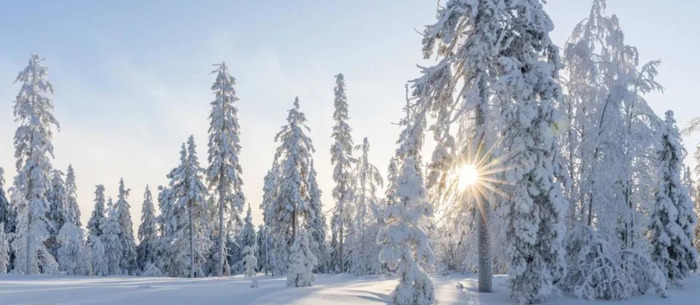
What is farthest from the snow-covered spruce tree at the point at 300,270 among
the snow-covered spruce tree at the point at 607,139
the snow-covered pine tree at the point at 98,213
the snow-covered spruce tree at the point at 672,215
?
the snow-covered pine tree at the point at 98,213

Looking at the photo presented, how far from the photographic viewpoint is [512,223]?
51.6ft

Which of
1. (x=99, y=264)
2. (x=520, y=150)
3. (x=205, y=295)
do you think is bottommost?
(x=99, y=264)

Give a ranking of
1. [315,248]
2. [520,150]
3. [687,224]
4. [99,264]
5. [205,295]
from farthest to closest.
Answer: [99,264] < [315,248] < [687,224] < [520,150] < [205,295]

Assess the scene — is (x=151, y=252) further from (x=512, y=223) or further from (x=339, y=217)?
(x=512, y=223)

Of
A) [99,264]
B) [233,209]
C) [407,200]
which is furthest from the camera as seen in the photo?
[99,264]

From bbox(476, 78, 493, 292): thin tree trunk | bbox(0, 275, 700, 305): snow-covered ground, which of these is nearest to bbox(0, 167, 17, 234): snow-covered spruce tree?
bbox(0, 275, 700, 305): snow-covered ground

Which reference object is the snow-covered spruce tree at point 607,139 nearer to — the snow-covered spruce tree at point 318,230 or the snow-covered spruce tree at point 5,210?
the snow-covered spruce tree at point 318,230

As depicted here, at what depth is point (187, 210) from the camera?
43.5 metres

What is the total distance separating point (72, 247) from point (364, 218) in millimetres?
28309

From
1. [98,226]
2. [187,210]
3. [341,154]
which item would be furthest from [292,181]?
[98,226]

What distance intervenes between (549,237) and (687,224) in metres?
10.5

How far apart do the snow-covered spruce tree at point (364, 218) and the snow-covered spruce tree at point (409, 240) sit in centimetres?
2453

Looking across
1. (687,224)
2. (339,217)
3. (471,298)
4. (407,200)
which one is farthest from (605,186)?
(339,217)

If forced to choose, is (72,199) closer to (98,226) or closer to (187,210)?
(98,226)
